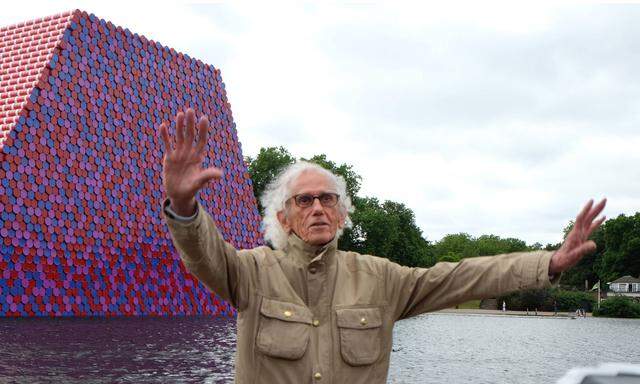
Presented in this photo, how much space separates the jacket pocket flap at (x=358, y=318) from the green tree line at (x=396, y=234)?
43.3m

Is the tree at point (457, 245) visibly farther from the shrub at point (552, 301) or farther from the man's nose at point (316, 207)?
the man's nose at point (316, 207)

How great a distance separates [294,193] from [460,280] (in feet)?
2.22

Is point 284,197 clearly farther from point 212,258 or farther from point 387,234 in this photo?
point 387,234

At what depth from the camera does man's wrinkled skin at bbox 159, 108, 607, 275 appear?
105 inches

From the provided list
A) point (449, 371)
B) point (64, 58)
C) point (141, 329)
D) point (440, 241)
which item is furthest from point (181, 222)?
point (440, 241)

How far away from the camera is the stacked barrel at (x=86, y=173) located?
2577 cm

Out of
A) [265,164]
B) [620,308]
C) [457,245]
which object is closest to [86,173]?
[265,164]

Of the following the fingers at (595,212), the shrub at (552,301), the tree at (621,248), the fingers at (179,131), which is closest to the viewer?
the fingers at (179,131)

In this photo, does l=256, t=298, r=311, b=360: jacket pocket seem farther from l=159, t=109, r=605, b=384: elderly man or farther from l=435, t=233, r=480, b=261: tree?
l=435, t=233, r=480, b=261: tree

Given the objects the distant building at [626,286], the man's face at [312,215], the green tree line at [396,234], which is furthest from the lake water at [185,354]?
the distant building at [626,286]

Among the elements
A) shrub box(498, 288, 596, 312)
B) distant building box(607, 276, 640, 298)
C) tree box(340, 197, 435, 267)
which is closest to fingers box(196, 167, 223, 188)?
tree box(340, 197, 435, 267)

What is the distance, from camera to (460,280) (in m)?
3.03

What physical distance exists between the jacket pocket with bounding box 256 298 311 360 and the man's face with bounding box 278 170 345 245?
257 mm

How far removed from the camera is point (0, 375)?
11633mm
